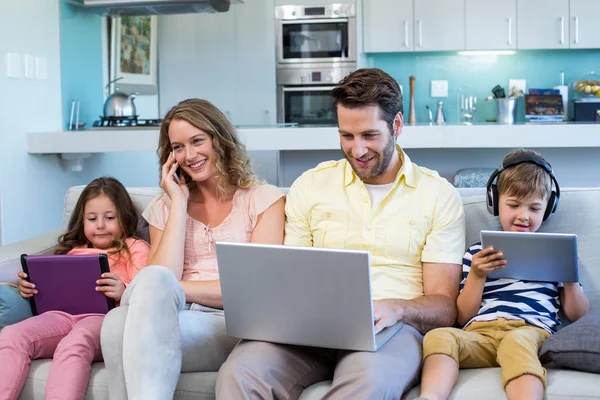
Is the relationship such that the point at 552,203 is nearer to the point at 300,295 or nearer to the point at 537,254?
the point at 537,254

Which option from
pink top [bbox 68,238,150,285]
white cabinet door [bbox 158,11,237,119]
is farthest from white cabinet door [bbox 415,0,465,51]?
pink top [bbox 68,238,150,285]

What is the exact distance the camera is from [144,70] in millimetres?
5395

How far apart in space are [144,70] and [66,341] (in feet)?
12.2

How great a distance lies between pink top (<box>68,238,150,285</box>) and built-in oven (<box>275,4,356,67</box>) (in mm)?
3377

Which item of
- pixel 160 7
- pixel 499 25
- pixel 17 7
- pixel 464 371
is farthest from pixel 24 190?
pixel 499 25

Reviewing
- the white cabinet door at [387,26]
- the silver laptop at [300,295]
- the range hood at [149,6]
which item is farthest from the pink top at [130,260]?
the white cabinet door at [387,26]

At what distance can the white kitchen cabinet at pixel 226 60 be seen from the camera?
549 cm

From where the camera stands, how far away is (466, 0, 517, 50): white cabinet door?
17.6 feet

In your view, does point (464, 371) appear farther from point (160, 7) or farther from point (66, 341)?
point (160, 7)

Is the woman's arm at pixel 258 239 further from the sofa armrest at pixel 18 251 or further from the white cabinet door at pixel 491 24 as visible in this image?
the white cabinet door at pixel 491 24

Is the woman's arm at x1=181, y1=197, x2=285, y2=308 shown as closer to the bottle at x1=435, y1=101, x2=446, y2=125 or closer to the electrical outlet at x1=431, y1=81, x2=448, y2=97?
the bottle at x1=435, y1=101, x2=446, y2=125

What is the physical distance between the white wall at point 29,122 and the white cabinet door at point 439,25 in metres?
2.49

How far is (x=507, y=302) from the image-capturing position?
199cm

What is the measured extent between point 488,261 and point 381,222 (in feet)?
0.97
